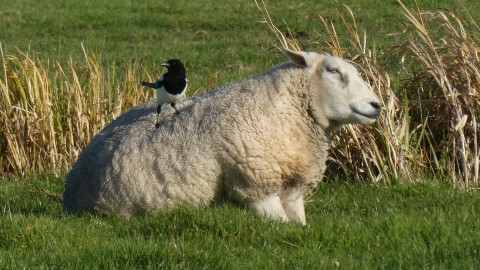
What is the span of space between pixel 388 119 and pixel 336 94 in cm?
149

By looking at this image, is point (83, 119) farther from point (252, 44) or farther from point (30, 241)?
point (252, 44)

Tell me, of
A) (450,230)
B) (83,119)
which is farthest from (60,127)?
(450,230)

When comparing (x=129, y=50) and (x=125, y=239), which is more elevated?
(x=125, y=239)

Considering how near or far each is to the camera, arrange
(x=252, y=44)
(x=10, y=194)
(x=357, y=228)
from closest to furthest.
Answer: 1. (x=357, y=228)
2. (x=10, y=194)
3. (x=252, y=44)

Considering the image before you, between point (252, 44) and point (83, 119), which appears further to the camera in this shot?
point (252, 44)

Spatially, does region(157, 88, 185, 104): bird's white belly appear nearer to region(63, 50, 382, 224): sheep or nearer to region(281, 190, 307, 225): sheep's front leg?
region(63, 50, 382, 224): sheep

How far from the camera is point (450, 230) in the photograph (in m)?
5.42

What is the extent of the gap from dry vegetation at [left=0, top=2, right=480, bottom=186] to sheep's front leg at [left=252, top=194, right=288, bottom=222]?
A: 1.49 meters

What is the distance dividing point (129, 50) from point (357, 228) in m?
12.2

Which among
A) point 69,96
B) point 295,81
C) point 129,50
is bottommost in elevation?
point 129,50

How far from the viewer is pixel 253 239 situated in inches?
220

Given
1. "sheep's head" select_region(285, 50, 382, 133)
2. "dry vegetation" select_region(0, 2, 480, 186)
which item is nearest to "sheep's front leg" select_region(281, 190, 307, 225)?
"sheep's head" select_region(285, 50, 382, 133)

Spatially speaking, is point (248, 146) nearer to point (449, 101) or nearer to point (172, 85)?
point (172, 85)

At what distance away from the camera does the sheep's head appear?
21.0 feet
